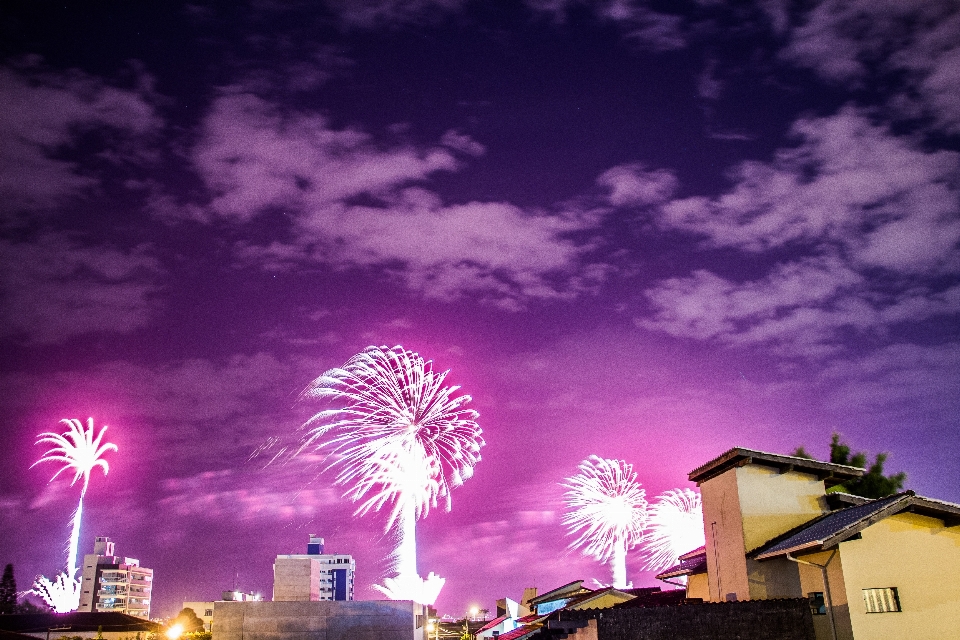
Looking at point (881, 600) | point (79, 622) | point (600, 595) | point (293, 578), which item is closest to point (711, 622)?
point (881, 600)

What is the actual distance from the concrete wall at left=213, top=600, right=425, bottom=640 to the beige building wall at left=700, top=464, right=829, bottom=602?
18433 mm

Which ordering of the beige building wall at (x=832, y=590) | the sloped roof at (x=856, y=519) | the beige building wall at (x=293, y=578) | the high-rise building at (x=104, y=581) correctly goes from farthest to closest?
the high-rise building at (x=104, y=581) < the beige building wall at (x=293, y=578) < the beige building wall at (x=832, y=590) < the sloped roof at (x=856, y=519)

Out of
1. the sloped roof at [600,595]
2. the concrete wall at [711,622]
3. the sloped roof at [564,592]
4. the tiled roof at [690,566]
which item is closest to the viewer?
the concrete wall at [711,622]

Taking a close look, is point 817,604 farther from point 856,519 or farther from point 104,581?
point 104,581

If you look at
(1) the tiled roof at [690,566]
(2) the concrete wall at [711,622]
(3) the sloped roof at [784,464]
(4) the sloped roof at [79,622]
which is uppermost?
(3) the sloped roof at [784,464]

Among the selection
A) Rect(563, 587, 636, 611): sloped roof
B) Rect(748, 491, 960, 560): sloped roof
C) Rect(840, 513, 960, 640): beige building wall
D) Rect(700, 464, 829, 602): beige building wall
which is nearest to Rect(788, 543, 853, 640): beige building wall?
Rect(840, 513, 960, 640): beige building wall

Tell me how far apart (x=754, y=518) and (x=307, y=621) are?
24217 mm

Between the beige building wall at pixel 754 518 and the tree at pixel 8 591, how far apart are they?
16228 cm

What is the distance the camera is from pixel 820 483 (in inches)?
1236

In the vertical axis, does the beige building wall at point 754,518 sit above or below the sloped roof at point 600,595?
above

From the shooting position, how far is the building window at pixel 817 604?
84.7 feet

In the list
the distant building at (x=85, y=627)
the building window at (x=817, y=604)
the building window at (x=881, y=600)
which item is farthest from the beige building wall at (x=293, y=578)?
the distant building at (x=85, y=627)

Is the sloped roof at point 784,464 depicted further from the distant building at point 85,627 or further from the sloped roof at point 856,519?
the distant building at point 85,627

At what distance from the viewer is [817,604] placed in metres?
26.2
